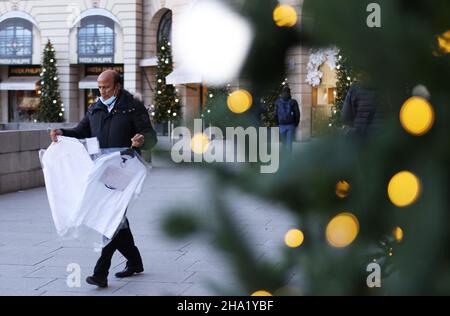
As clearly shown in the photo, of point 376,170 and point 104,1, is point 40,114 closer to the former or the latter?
point 104,1

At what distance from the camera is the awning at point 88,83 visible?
108 feet

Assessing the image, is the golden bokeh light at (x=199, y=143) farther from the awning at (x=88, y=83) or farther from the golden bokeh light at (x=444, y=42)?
the awning at (x=88, y=83)

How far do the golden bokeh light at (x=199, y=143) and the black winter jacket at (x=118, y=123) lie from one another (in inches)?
181

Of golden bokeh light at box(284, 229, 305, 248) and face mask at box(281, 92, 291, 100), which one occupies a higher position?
face mask at box(281, 92, 291, 100)

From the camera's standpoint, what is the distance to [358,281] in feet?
3.65

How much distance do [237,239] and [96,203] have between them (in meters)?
4.48

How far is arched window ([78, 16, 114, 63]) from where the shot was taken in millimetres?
32625

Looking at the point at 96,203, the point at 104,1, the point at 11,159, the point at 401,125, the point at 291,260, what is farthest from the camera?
the point at 104,1

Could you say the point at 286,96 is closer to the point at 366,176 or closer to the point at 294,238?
the point at 366,176

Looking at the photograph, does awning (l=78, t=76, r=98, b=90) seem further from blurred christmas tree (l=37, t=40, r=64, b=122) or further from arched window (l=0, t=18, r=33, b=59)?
arched window (l=0, t=18, r=33, b=59)

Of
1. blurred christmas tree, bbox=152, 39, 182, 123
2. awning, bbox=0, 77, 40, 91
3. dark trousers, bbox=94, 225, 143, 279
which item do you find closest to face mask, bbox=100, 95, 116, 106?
dark trousers, bbox=94, 225, 143, 279

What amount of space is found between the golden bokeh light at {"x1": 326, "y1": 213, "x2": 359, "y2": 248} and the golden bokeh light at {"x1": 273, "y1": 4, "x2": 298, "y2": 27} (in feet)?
1.06

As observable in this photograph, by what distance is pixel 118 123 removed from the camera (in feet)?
19.3
